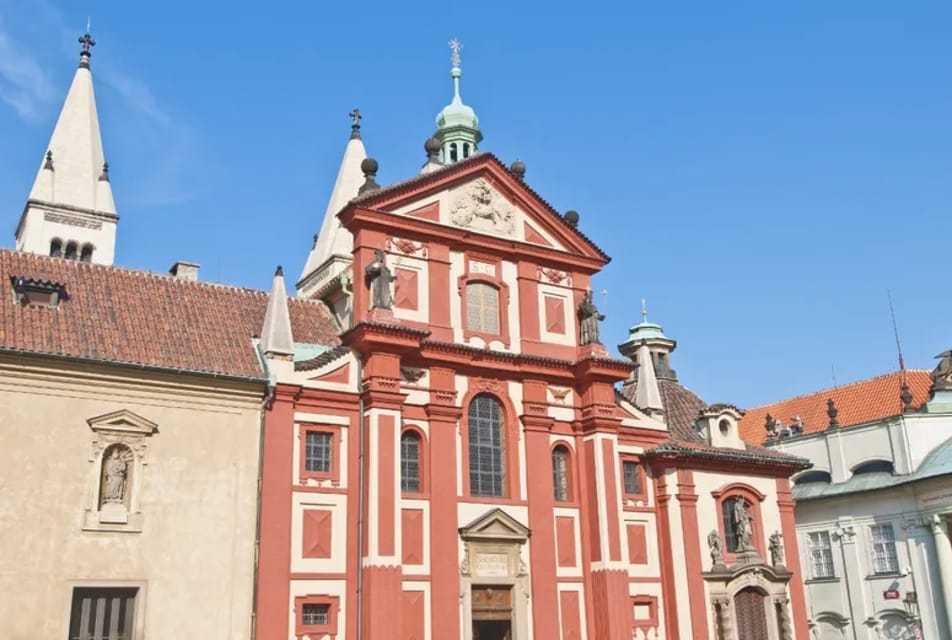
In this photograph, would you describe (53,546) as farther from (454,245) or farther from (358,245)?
(454,245)

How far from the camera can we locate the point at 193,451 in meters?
24.0

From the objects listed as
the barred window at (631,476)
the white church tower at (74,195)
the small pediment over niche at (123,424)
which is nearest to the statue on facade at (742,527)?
the barred window at (631,476)

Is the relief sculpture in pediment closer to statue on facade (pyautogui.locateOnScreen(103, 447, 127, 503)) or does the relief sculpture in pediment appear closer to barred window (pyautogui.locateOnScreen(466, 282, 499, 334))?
barred window (pyautogui.locateOnScreen(466, 282, 499, 334))

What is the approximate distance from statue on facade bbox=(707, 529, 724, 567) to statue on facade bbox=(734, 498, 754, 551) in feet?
2.99

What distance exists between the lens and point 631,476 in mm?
31594

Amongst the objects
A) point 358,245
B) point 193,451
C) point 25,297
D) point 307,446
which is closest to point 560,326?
point 358,245

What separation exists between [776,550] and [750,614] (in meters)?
2.47

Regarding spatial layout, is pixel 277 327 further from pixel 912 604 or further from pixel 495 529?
pixel 912 604

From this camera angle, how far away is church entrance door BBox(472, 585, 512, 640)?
26.9 metres

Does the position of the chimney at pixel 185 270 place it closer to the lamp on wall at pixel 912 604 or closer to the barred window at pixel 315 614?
the barred window at pixel 315 614

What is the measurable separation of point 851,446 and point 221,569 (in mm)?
27264

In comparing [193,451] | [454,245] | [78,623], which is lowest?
[78,623]

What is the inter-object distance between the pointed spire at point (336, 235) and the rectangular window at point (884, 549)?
23253 millimetres

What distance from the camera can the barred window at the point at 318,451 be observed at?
83.8 feet
